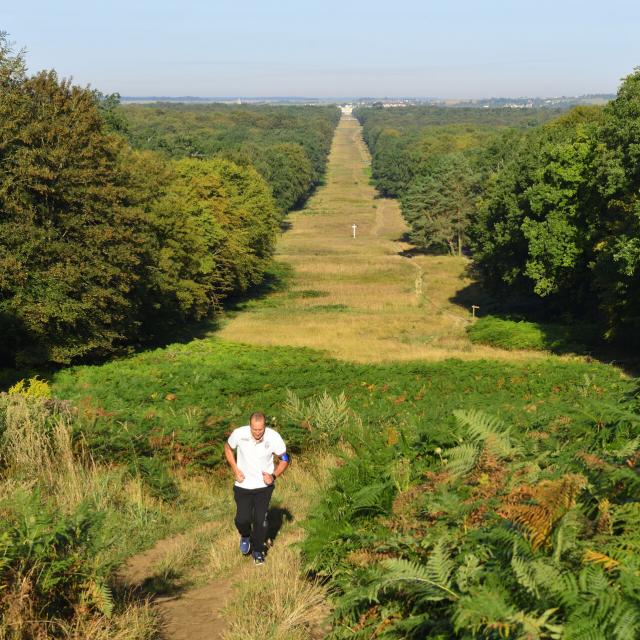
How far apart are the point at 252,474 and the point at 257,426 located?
58 cm

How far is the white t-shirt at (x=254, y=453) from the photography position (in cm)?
767

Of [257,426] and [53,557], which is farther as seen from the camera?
[257,426]

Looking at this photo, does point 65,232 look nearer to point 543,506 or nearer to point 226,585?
point 226,585

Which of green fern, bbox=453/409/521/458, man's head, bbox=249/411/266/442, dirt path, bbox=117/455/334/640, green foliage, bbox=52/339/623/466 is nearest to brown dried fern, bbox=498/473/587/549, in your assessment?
green fern, bbox=453/409/521/458

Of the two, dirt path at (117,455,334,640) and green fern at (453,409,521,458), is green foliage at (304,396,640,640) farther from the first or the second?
dirt path at (117,455,334,640)

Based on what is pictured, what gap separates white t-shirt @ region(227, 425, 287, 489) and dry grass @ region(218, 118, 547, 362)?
85.1 feet

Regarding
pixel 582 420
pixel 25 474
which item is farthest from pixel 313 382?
pixel 582 420

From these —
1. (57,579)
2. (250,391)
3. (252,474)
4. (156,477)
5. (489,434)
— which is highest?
(489,434)

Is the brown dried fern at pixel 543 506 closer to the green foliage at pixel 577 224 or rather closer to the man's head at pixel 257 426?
the man's head at pixel 257 426

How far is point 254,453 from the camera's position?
25.1ft

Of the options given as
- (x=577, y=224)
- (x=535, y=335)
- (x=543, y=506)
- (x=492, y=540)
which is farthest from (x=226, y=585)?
(x=577, y=224)

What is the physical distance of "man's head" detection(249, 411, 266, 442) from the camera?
7.46 meters

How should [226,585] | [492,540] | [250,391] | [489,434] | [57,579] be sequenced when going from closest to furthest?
1. [492,540]
2. [57,579]
3. [489,434]
4. [226,585]
5. [250,391]

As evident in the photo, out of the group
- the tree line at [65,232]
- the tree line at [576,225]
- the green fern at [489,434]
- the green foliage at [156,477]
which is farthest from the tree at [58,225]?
the green fern at [489,434]
